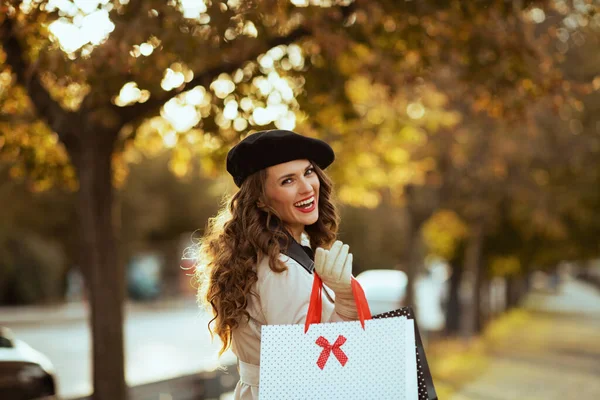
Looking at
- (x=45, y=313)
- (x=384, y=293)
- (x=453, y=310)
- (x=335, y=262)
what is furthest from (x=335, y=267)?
(x=45, y=313)

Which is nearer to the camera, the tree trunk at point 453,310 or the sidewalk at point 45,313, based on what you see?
the tree trunk at point 453,310

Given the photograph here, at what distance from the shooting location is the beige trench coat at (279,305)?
277 cm

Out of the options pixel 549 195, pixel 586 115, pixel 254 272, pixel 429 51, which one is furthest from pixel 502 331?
pixel 254 272

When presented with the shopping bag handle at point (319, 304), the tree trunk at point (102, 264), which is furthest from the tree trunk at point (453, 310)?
the shopping bag handle at point (319, 304)

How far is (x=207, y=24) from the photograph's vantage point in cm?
550

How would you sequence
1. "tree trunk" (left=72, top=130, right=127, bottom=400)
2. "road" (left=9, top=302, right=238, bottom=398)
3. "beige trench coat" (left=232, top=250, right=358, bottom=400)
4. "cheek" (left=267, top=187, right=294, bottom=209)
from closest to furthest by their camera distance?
"beige trench coat" (left=232, top=250, right=358, bottom=400) < "cheek" (left=267, top=187, right=294, bottom=209) < "tree trunk" (left=72, top=130, right=127, bottom=400) < "road" (left=9, top=302, right=238, bottom=398)

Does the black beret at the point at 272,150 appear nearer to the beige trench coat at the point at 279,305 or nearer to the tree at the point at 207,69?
the beige trench coat at the point at 279,305

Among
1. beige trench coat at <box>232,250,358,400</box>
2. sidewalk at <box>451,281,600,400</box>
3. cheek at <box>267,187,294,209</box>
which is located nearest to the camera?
beige trench coat at <box>232,250,358,400</box>

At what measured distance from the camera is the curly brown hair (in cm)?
288

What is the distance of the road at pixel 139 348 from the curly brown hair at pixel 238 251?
286 inches

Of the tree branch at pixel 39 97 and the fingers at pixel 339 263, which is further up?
the tree branch at pixel 39 97

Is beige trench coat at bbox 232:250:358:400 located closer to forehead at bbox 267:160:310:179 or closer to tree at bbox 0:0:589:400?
forehead at bbox 267:160:310:179

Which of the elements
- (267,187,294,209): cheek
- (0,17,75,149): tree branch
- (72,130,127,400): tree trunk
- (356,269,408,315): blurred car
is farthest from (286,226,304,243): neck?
(356,269,408,315): blurred car

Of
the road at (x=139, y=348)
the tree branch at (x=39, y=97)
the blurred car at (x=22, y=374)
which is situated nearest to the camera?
the tree branch at (x=39, y=97)
